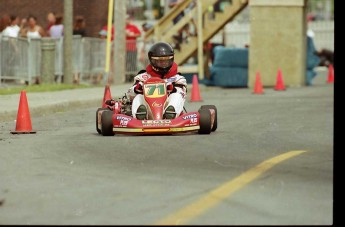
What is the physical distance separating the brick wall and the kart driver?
1333cm

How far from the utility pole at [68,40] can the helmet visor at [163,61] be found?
1262cm

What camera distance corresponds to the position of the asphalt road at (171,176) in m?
8.77

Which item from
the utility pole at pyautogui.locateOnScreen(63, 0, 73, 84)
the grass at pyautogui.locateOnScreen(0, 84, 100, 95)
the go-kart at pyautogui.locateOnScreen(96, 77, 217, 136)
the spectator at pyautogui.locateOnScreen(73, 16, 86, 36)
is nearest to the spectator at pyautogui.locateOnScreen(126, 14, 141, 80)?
the spectator at pyautogui.locateOnScreen(73, 16, 86, 36)

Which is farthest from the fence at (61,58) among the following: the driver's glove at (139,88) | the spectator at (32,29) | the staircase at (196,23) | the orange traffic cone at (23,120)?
the driver's glove at (139,88)

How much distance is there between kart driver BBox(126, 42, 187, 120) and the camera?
54.0ft

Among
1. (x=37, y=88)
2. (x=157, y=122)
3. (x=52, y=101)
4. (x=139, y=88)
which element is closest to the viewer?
(x=157, y=122)

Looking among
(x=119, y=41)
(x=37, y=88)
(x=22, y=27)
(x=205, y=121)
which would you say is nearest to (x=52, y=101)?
(x=37, y=88)

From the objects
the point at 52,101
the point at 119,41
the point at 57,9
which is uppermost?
the point at 57,9

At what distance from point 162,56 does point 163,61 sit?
8 centimetres

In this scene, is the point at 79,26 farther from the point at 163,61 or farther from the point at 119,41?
the point at 163,61

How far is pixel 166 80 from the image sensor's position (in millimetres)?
17062

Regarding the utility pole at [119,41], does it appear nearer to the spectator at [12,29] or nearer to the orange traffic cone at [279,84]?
the spectator at [12,29]

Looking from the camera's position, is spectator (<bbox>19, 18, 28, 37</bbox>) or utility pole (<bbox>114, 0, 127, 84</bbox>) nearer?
spectator (<bbox>19, 18, 28, 37</bbox>)

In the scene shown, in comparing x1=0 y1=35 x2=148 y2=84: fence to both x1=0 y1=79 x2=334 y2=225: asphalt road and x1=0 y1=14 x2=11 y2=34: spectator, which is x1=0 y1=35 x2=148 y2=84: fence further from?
x1=0 y1=79 x2=334 y2=225: asphalt road
